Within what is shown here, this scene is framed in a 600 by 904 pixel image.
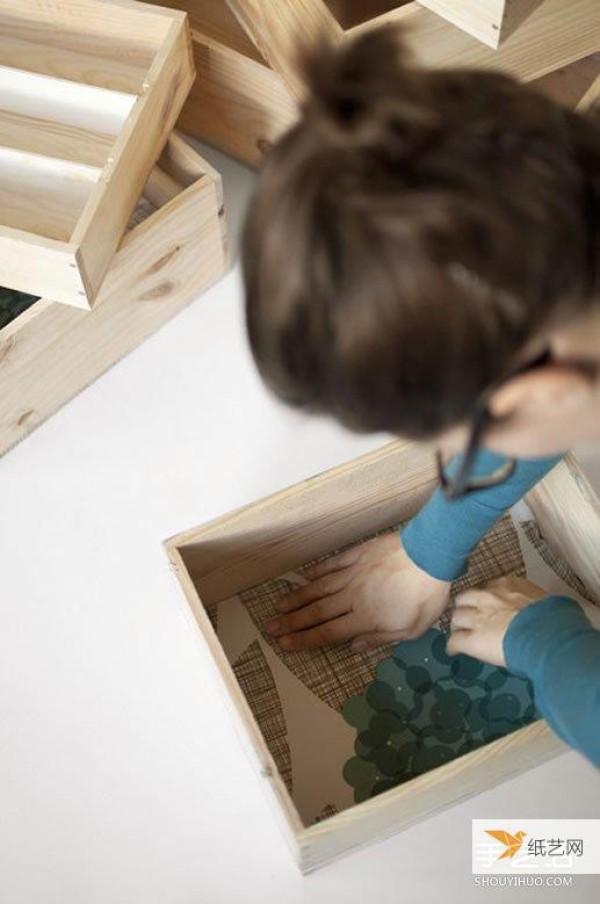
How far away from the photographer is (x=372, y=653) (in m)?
0.88

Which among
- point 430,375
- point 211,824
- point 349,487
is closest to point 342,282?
point 430,375

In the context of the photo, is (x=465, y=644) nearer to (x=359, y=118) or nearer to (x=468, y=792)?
(x=468, y=792)

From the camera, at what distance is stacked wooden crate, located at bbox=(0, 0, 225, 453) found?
33.9 inches

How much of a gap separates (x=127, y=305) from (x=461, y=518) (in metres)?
0.36

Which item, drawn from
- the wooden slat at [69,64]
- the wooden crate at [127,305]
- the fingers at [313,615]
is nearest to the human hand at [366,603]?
the fingers at [313,615]

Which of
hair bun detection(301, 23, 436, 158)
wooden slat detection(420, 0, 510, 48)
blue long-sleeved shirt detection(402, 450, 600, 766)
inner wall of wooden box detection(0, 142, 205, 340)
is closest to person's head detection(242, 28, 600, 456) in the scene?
hair bun detection(301, 23, 436, 158)

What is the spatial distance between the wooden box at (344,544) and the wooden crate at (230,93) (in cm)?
Answer: 36

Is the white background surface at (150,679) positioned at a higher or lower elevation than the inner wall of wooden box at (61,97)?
lower

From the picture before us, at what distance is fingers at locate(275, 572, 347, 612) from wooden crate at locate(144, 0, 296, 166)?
1.36 feet

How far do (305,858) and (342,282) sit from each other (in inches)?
17.5

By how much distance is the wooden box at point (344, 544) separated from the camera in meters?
0.71

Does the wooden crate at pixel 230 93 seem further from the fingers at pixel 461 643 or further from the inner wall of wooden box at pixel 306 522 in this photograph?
the fingers at pixel 461 643

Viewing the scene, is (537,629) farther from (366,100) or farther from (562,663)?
(366,100)

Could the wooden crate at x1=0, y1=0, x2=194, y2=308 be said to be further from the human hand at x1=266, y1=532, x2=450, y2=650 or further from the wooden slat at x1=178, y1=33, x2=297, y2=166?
the human hand at x1=266, y1=532, x2=450, y2=650
